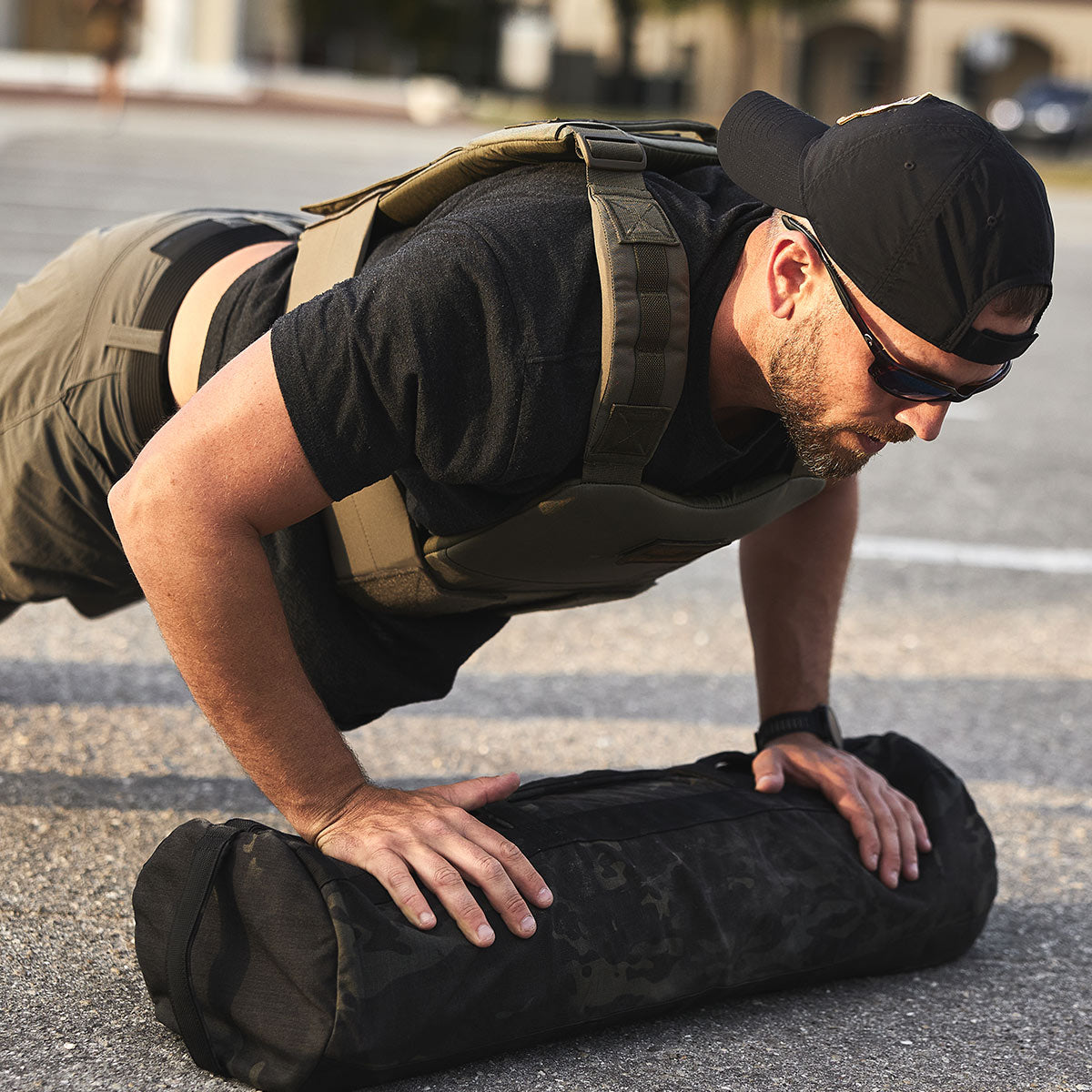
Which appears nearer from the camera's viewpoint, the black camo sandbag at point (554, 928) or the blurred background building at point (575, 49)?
the black camo sandbag at point (554, 928)

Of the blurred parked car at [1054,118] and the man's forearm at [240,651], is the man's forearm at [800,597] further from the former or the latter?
the blurred parked car at [1054,118]

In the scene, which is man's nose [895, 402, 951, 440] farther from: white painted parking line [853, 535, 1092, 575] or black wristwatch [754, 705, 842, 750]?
white painted parking line [853, 535, 1092, 575]

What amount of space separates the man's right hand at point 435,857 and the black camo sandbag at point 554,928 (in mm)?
21

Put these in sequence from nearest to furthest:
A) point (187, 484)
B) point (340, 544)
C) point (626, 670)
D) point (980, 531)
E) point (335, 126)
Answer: point (187, 484) < point (340, 544) < point (626, 670) < point (980, 531) < point (335, 126)

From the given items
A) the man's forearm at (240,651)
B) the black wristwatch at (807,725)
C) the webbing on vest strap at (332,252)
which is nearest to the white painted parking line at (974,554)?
the black wristwatch at (807,725)

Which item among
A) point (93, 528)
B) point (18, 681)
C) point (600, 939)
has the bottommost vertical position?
point (18, 681)

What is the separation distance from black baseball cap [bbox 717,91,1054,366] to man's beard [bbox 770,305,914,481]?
112mm

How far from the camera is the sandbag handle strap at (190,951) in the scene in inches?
76.5

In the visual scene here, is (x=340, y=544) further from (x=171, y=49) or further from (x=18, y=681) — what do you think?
(x=171, y=49)

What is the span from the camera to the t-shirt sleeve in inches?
73.4

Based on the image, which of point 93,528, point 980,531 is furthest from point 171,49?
point 93,528

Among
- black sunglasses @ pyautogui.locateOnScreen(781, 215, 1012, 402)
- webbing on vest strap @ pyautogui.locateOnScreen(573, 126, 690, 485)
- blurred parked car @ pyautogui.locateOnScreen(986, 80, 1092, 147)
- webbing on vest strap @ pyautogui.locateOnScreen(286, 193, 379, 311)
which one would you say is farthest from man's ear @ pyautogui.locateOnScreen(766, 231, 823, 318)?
blurred parked car @ pyautogui.locateOnScreen(986, 80, 1092, 147)

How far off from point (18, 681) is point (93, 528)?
1021 mm

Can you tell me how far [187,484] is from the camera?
6.19 ft
